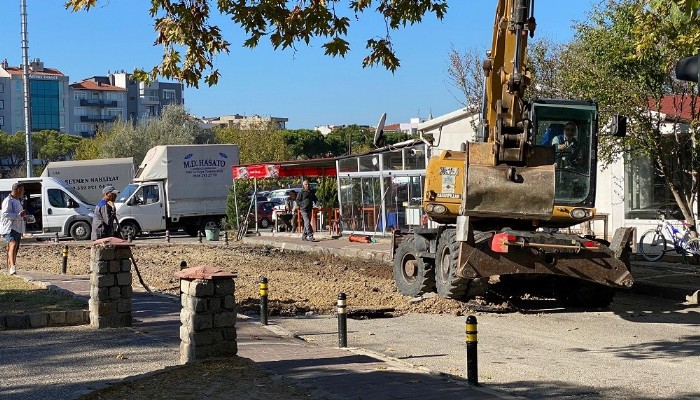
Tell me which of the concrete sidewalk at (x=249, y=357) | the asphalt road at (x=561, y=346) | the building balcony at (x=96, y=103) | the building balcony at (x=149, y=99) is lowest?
the asphalt road at (x=561, y=346)

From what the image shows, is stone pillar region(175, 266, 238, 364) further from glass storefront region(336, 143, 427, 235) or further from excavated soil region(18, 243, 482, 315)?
glass storefront region(336, 143, 427, 235)

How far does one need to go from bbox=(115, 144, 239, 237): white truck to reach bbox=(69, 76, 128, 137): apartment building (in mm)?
100034

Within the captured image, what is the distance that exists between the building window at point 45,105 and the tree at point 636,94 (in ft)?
364

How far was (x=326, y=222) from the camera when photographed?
36625 millimetres

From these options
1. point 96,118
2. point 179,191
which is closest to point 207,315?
point 179,191

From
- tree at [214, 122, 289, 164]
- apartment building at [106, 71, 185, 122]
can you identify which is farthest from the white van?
apartment building at [106, 71, 185, 122]

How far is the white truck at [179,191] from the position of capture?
37.0 m

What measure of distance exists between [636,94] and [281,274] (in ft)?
29.1

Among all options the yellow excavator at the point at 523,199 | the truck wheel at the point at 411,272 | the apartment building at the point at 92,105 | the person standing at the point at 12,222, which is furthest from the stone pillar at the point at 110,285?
the apartment building at the point at 92,105

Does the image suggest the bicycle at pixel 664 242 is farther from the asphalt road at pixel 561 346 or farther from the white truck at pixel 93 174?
the white truck at pixel 93 174

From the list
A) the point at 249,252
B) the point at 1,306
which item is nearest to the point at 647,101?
the point at 249,252

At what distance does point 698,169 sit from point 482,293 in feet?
29.7

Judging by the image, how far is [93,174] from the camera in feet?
147

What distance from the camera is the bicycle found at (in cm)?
2102
